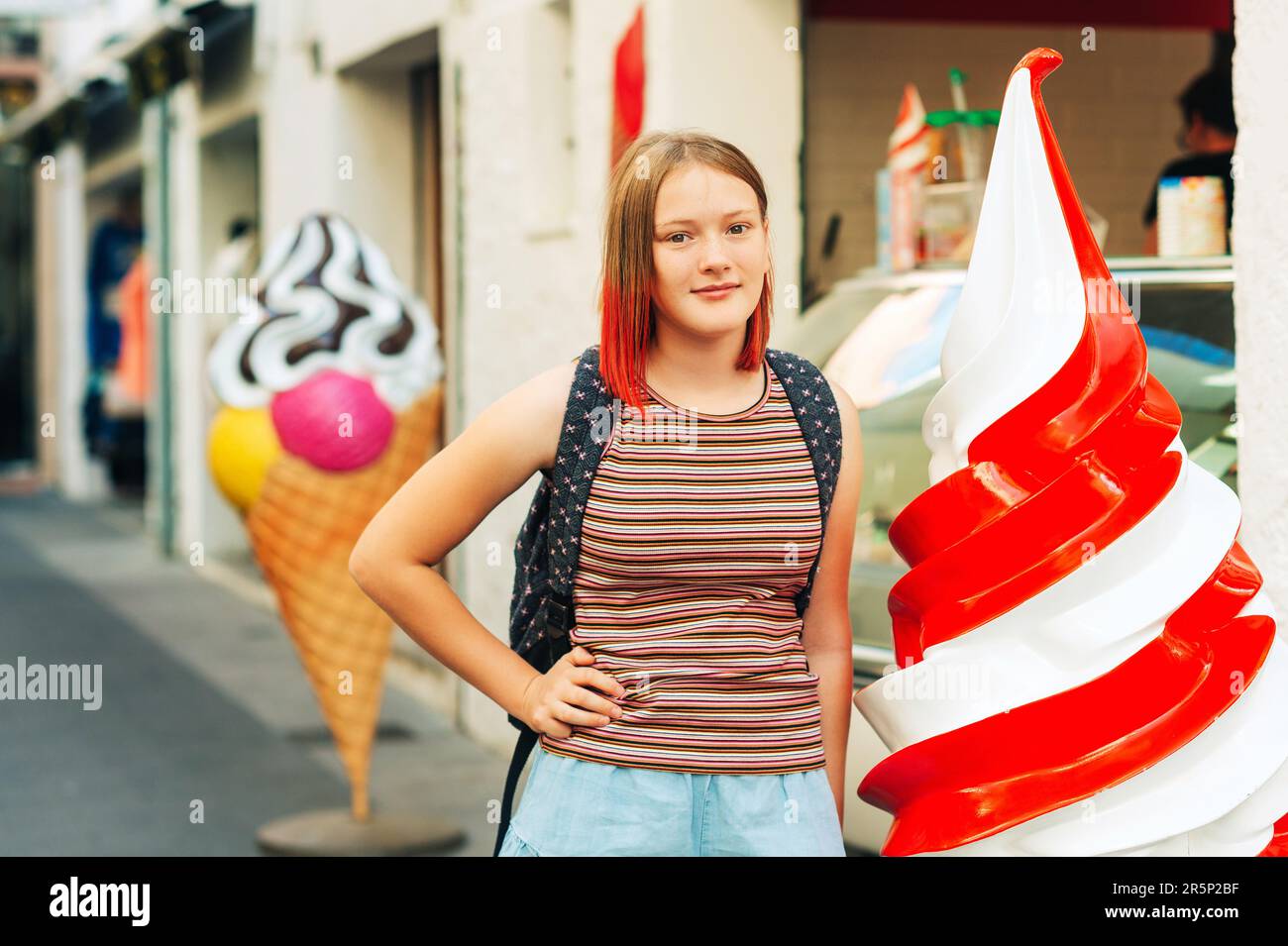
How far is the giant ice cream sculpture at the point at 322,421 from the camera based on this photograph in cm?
508

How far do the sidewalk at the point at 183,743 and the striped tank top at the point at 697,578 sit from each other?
11.5 feet

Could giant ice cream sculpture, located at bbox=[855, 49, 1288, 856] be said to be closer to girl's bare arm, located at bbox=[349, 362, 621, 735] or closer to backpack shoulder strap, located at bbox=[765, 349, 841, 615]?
backpack shoulder strap, located at bbox=[765, 349, 841, 615]

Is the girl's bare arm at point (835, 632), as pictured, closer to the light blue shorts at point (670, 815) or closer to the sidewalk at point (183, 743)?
the light blue shorts at point (670, 815)

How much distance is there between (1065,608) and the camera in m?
2.23

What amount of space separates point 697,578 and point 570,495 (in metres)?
0.18

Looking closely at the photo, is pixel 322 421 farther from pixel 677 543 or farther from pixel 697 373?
pixel 677 543

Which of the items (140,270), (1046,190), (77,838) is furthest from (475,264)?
(140,270)

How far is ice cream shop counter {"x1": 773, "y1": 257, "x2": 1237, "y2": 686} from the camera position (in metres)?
3.72

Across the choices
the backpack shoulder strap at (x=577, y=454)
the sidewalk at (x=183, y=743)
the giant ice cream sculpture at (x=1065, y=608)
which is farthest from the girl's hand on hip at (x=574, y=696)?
the sidewalk at (x=183, y=743)

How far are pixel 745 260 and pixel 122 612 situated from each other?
9.18 m

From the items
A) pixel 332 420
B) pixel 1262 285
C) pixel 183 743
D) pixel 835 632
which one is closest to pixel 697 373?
pixel 835 632

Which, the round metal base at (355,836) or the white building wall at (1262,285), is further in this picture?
Answer: the round metal base at (355,836)

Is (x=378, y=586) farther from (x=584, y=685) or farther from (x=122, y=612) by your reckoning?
(x=122, y=612)
